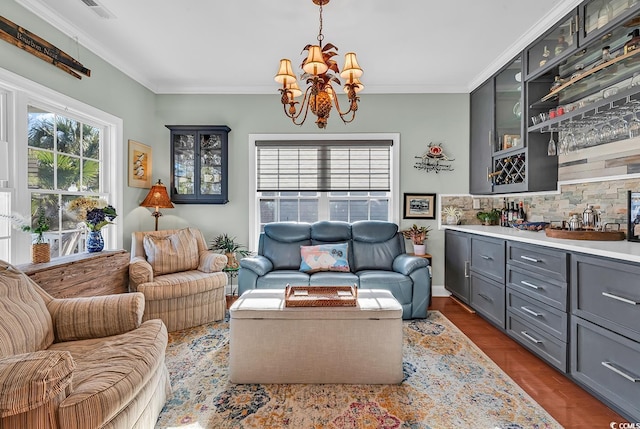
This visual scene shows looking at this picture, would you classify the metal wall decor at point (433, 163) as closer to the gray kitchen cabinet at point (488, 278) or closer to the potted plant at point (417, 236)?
the potted plant at point (417, 236)

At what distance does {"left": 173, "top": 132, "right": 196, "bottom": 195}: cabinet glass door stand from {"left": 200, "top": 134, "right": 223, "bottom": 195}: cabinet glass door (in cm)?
12

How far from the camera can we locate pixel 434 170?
4.41 metres

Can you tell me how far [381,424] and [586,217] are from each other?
7.78 feet

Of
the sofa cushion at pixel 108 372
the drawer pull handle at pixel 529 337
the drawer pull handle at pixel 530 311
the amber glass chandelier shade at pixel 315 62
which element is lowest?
the drawer pull handle at pixel 529 337

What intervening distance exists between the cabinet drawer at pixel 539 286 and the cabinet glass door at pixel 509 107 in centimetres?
130

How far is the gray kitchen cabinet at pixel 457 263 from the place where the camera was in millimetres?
3777

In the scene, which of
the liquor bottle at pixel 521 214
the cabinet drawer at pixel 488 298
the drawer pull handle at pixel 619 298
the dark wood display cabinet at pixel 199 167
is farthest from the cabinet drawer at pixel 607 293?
the dark wood display cabinet at pixel 199 167

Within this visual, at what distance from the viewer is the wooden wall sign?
2346mm

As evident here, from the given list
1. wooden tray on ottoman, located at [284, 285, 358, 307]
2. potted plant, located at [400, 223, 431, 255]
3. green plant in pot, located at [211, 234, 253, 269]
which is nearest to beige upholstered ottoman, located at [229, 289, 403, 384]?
wooden tray on ottoman, located at [284, 285, 358, 307]

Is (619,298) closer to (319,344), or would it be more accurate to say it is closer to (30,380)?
(319,344)

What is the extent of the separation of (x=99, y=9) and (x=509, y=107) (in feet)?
12.8

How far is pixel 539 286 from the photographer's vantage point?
2.54m

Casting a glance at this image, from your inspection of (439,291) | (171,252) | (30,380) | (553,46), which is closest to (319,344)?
(30,380)

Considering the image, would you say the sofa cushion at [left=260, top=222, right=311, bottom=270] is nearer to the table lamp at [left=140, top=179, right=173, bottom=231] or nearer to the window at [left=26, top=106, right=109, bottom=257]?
the table lamp at [left=140, top=179, right=173, bottom=231]
